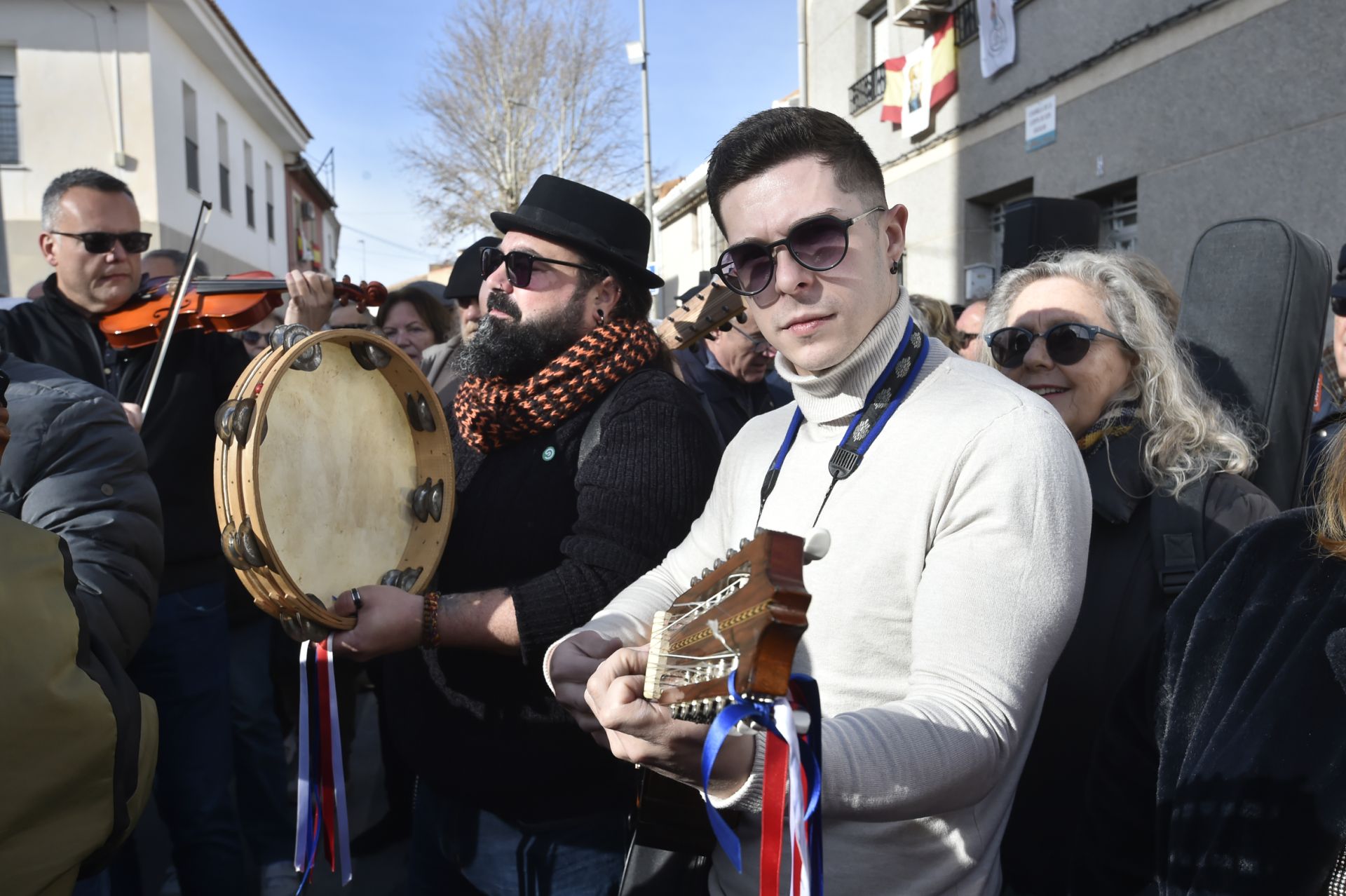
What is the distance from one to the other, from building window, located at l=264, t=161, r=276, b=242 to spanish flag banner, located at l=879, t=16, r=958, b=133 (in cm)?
1632

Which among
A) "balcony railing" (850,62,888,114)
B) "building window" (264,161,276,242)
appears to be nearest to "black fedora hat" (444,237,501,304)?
"balcony railing" (850,62,888,114)

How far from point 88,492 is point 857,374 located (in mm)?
1580

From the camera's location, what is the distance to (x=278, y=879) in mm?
3576

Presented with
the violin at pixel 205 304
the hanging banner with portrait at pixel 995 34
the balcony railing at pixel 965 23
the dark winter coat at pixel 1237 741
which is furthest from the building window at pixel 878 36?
the dark winter coat at pixel 1237 741

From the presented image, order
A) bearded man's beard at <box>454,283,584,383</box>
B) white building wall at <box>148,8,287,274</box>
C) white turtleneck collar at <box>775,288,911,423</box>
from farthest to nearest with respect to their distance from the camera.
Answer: white building wall at <box>148,8,287,274</box> → bearded man's beard at <box>454,283,584,383</box> → white turtleneck collar at <box>775,288,911,423</box>

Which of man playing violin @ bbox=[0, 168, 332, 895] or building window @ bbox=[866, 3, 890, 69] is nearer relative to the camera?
man playing violin @ bbox=[0, 168, 332, 895]

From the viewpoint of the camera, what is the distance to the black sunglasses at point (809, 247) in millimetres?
1637

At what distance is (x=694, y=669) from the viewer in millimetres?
1188

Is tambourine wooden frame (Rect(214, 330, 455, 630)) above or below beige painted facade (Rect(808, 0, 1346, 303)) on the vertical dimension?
below

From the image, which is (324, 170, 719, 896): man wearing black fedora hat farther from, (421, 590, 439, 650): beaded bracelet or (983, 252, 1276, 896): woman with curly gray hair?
(983, 252, 1276, 896): woman with curly gray hair

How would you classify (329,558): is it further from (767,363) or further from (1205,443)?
(767,363)

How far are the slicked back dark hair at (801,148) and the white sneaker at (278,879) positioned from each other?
3136mm

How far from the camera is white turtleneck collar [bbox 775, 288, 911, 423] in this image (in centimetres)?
163

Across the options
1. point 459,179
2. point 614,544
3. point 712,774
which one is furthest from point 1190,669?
point 459,179
